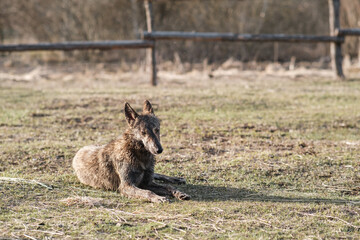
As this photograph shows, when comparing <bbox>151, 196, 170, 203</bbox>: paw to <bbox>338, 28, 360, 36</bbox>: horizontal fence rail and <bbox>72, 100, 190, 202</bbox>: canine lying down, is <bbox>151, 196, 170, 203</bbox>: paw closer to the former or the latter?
<bbox>72, 100, 190, 202</bbox>: canine lying down

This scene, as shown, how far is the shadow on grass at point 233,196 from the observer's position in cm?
518

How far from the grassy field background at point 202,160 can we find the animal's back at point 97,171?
0.13 meters

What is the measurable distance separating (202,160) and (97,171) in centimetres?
176

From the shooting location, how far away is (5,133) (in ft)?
27.9

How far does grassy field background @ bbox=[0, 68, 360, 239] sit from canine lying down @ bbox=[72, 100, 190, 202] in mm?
153

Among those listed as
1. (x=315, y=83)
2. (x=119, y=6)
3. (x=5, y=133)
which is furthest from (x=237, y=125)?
(x=119, y=6)

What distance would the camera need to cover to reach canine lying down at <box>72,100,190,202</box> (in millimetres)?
5250

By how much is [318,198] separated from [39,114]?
21.1ft

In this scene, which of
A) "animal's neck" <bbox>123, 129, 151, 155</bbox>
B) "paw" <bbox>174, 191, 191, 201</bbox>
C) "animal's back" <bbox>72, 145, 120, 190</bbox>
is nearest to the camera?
"paw" <bbox>174, 191, 191, 201</bbox>

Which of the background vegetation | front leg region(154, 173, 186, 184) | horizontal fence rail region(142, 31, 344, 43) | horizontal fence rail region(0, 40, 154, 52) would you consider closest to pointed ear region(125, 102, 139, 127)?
front leg region(154, 173, 186, 184)

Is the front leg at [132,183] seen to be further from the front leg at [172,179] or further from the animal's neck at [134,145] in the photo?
the front leg at [172,179]

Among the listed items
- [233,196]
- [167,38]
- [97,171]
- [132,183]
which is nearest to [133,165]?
[132,183]

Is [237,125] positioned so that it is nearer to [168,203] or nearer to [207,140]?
[207,140]

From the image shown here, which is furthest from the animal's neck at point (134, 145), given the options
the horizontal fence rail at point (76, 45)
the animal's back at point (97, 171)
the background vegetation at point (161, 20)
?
the background vegetation at point (161, 20)
